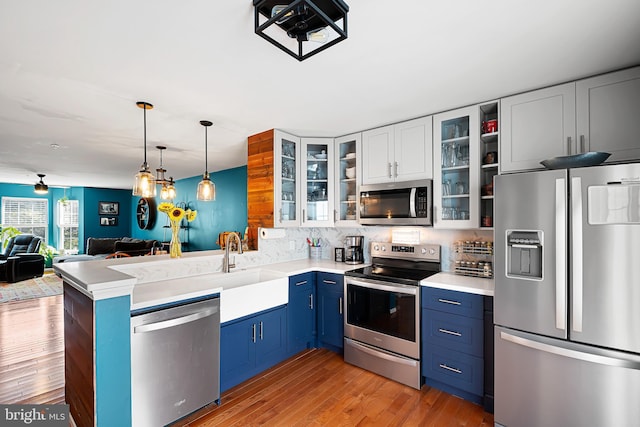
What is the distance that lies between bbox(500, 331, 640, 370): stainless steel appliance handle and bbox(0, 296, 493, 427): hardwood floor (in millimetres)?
678

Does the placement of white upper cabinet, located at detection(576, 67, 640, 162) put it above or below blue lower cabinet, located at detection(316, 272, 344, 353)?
above

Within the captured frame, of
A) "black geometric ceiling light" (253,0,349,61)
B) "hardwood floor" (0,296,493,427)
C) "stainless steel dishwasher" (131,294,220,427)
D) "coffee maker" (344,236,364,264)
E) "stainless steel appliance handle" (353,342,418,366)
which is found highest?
"black geometric ceiling light" (253,0,349,61)

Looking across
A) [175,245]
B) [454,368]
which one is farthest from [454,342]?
[175,245]

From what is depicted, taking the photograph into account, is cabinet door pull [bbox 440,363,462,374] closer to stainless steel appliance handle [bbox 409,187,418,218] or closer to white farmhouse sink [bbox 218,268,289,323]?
stainless steel appliance handle [bbox 409,187,418,218]

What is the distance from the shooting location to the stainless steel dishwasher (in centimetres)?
183

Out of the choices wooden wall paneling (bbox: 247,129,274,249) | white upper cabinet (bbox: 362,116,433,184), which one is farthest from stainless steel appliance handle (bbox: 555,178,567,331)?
wooden wall paneling (bbox: 247,129,274,249)

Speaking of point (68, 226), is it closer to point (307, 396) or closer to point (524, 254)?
point (307, 396)

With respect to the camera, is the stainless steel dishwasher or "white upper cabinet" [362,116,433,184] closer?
the stainless steel dishwasher

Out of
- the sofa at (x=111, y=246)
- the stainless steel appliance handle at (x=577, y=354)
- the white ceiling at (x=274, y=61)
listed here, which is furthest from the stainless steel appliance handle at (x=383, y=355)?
the sofa at (x=111, y=246)

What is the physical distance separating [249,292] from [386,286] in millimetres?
1190

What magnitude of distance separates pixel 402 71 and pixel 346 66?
0.38 meters

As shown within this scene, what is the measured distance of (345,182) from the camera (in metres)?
3.45

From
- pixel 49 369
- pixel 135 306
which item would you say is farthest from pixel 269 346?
pixel 49 369

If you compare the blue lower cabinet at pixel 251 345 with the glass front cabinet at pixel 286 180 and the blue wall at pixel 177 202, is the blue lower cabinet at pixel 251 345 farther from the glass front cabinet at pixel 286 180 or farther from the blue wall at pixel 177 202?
the blue wall at pixel 177 202
